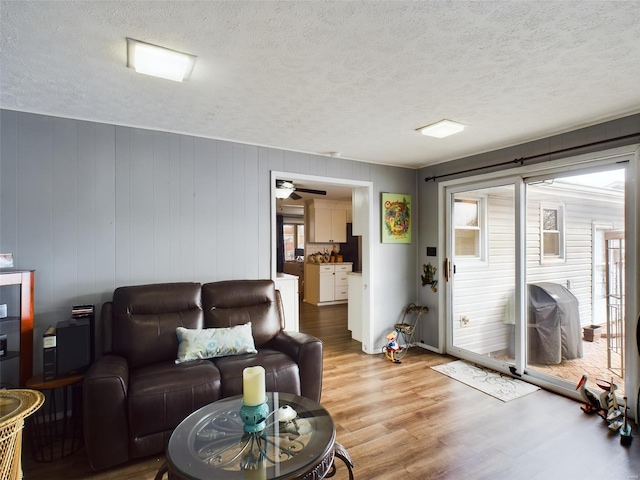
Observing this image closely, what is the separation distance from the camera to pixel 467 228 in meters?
4.20

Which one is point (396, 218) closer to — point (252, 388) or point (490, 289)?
A: point (490, 289)

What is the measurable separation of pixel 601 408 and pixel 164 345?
139 inches

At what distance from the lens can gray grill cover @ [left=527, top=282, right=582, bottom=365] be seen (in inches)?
127

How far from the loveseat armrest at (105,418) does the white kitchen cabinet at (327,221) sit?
5929mm

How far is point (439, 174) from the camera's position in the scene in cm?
435

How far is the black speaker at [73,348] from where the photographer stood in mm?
2270

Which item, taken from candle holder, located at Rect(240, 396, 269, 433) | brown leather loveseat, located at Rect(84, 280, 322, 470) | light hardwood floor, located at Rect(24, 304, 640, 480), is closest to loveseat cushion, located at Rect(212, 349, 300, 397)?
brown leather loveseat, located at Rect(84, 280, 322, 470)

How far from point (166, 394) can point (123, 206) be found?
168 cm

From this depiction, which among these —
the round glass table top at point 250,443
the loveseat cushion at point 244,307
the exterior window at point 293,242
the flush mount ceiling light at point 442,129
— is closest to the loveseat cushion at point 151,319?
the loveseat cushion at point 244,307

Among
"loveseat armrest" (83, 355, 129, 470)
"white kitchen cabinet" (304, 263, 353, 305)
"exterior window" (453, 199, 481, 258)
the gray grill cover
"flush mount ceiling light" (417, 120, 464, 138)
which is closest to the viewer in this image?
"loveseat armrest" (83, 355, 129, 470)

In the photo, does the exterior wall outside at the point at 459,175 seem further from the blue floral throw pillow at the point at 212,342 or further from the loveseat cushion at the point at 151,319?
the loveseat cushion at the point at 151,319

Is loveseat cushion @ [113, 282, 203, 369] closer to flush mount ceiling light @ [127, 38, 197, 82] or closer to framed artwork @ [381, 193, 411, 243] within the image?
flush mount ceiling light @ [127, 38, 197, 82]

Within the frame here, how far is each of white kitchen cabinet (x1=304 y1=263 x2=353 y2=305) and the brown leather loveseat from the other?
13.8ft

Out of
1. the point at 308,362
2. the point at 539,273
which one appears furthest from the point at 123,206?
the point at 539,273
